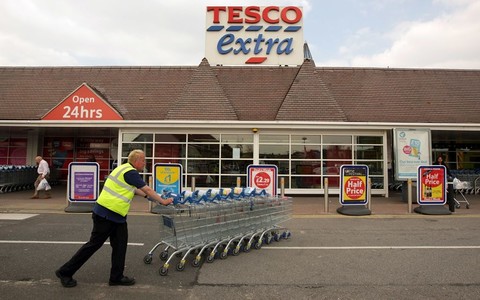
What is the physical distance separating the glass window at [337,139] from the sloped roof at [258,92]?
77cm

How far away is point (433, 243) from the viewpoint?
722 centimetres

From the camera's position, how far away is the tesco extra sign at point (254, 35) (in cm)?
1942

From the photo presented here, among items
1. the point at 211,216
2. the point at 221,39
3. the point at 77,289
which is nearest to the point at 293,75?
the point at 221,39

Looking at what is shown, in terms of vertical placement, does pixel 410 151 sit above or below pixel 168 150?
below

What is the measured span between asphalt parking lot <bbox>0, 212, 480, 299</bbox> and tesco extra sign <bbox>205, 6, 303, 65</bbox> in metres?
12.7

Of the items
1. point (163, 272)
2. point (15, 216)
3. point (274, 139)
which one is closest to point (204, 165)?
point (274, 139)

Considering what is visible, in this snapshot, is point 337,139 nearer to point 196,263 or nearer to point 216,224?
point 216,224

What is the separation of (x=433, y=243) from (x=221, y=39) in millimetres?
15524

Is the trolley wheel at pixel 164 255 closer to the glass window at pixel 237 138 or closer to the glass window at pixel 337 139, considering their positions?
the glass window at pixel 237 138

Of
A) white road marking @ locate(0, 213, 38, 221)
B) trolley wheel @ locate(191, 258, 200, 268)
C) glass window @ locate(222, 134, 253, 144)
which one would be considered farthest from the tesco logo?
trolley wheel @ locate(191, 258, 200, 268)

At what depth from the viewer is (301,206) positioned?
40.7 feet

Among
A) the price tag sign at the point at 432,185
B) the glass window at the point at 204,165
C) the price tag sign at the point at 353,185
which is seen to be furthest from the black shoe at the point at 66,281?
the glass window at the point at 204,165

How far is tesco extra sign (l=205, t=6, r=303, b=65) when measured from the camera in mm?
19422

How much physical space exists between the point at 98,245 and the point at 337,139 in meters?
12.3
